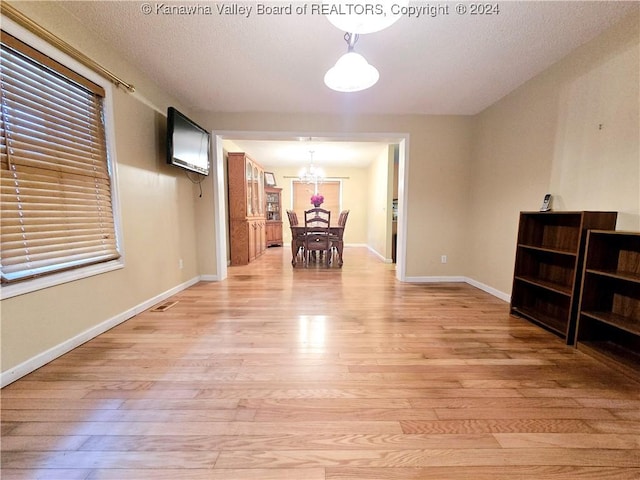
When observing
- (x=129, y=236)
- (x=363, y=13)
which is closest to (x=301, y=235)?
(x=129, y=236)

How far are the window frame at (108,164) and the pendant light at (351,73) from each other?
5.77ft

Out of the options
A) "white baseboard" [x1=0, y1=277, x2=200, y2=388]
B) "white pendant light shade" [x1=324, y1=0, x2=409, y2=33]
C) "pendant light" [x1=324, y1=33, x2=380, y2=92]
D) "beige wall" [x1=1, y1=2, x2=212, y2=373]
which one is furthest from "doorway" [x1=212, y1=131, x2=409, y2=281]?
"white pendant light shade" [x1=324, y1=0, x2=409, y2=33]

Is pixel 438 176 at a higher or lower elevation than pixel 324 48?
lower

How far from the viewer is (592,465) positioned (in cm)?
94

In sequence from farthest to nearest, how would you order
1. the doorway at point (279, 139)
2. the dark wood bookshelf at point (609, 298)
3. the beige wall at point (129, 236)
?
1. the doorway at point (279, 139)
2. the dark wood bookshelf at point (609, 298)
3. the beige wall at point (129, 236)

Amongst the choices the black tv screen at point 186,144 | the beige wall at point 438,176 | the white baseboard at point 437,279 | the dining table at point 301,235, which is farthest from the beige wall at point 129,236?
the white baseboard at point 437,279

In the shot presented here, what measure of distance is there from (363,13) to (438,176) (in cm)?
276

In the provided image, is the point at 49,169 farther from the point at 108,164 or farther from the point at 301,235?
the point at 301,235

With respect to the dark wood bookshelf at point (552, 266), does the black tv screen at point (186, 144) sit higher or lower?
higher

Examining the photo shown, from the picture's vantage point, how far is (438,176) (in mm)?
3477

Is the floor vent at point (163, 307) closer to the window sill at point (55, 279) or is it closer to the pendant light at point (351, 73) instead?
the window sill at point (55, 279)

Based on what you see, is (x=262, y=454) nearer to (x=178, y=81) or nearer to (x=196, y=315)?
(x=196, y=315)

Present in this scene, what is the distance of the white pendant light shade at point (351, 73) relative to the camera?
62.1 inches

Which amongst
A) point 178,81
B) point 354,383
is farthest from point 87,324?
point 178,81
